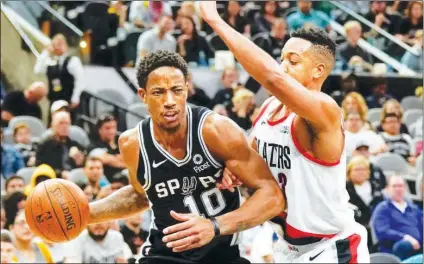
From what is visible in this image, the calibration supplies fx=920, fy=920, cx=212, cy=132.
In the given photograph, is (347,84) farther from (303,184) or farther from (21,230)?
(303,184)

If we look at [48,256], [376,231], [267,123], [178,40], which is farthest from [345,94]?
[267,123]

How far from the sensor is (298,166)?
16.2ft

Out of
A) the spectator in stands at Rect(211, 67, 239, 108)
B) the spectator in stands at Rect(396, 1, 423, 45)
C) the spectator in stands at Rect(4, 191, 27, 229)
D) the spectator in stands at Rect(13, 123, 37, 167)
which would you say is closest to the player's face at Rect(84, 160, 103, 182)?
the spectator in stands at Rect(4, 191, 27, 229)

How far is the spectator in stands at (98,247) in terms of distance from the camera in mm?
7969

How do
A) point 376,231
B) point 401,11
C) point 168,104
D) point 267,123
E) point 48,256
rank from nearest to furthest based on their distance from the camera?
point 168,104 → point 267,123 → point 48,256 → point 376,231 → point 401,11

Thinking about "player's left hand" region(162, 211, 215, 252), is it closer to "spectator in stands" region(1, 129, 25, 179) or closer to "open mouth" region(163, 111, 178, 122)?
"open mouth" region(163, 111, 178, 122)

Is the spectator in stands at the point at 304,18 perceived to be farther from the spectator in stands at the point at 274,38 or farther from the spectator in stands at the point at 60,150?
the spectator in stands at the point at 60,150

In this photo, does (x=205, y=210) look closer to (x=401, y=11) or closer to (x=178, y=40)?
(x=178, y=40)

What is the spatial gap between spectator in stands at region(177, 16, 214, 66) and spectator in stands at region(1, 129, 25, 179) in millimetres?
2953

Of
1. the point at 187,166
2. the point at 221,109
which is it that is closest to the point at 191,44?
the point at 221,109

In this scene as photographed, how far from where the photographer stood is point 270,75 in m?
4.47

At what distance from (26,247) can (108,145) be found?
2099 mm

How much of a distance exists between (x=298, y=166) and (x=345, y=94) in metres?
6.53

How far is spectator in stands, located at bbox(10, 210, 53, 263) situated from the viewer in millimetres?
7852
